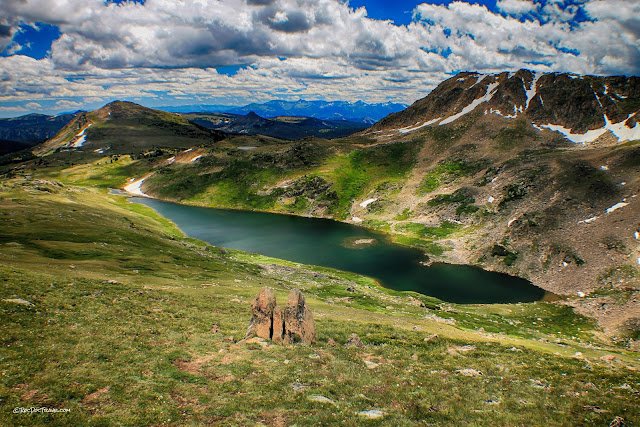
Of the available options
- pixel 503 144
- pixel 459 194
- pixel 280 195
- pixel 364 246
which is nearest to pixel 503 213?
pixel 459 194

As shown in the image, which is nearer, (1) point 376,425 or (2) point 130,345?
(1) point 376,425

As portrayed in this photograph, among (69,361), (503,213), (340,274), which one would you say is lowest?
(340,274)

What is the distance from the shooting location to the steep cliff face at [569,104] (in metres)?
151

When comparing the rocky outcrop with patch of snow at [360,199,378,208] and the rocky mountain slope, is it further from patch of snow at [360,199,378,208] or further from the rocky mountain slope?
patch of snow at [360,199,378,208]

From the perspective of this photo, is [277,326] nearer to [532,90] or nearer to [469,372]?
[469,372]

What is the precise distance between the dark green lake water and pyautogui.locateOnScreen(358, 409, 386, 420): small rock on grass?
55960 millimetres

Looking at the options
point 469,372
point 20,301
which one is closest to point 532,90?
point 469,372

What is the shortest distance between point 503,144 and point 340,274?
11768 centimetres

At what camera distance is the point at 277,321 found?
30094mm

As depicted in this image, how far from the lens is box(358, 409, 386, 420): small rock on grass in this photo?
62.8ft

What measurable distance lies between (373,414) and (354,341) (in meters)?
12.1

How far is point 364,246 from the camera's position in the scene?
339ft

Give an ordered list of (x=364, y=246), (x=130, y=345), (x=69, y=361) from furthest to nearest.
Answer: (x=364, y=246) < (x=130, y=345) < (x=69, y=361)

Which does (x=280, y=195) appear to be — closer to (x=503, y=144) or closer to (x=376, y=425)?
(x=503, y=144)
